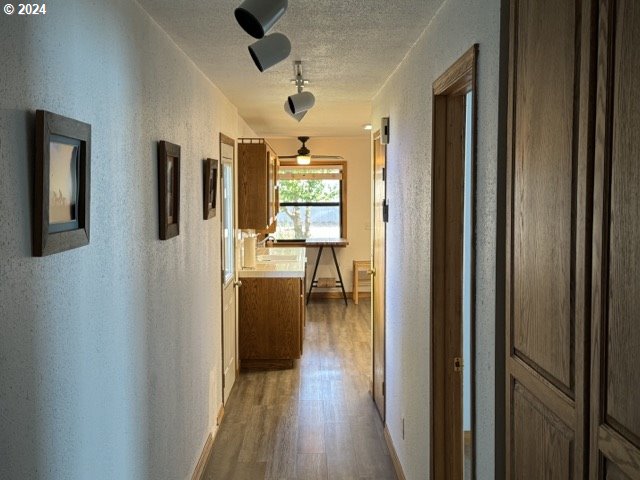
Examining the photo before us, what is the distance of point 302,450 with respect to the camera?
4387mm

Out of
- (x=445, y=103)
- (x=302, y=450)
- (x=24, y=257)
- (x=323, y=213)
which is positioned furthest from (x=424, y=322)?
(x=323, y=213)

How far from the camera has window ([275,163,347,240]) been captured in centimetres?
1050

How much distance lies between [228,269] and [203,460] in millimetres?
1909

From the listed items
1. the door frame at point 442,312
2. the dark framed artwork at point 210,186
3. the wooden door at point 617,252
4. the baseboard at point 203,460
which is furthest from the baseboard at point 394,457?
the wooden door at point 617,252

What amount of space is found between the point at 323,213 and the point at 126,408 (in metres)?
8.30

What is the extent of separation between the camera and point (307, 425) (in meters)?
4.88

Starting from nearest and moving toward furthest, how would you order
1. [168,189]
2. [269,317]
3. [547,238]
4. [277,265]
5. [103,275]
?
[547,238]
[103,275]
[168,189]
[269,317]
[277,265]

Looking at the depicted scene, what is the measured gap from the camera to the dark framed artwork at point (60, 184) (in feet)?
5.07

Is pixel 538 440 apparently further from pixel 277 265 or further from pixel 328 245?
pixel 328 245

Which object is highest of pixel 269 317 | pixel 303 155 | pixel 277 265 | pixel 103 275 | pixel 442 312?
pixel 303 155

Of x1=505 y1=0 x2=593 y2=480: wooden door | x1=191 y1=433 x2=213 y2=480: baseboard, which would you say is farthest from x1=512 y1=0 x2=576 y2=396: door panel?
x1=191 y1=433 x2=213 y2=480: baseboard

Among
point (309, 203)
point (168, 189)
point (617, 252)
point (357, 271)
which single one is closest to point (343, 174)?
point (309, 203)

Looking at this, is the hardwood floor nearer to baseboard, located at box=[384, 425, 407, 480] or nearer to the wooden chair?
baseboard, located at box=[384, 425, 407, 480]

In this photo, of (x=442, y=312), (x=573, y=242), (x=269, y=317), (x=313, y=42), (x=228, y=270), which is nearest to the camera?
(x=573, y=242)
